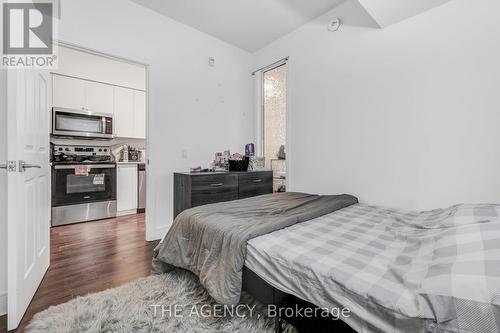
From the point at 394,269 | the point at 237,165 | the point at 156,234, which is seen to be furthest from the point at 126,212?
the point at 394,269

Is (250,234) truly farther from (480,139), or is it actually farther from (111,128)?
(111,128)

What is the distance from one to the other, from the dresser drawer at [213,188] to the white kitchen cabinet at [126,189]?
208 cm

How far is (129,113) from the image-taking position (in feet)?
14.4

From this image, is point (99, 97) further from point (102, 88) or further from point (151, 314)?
point (151, 314)

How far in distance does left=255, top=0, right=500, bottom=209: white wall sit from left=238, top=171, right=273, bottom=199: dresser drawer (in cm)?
54

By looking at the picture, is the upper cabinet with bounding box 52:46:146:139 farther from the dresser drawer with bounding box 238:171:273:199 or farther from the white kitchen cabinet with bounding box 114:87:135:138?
the dresser drawer with bounding box 238:171:273:199

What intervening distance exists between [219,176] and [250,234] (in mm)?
1698

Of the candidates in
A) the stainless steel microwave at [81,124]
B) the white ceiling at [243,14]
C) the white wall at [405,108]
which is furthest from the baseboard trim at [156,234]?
the white ceiling at [243,14]

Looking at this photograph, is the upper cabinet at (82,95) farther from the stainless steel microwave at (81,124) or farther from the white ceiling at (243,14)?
the white ceiling at (243,14)

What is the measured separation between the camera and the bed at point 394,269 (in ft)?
2.19

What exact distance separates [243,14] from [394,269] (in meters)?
3.07

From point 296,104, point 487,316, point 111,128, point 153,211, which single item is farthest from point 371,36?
point 111,128

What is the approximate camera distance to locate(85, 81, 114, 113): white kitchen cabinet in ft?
12.8

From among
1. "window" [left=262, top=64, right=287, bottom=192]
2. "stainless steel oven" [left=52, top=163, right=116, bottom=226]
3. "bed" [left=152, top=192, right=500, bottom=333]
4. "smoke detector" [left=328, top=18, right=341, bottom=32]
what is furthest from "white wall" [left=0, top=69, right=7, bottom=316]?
"smoke detector" [left=328, top=18, right=341, bottom=32]
